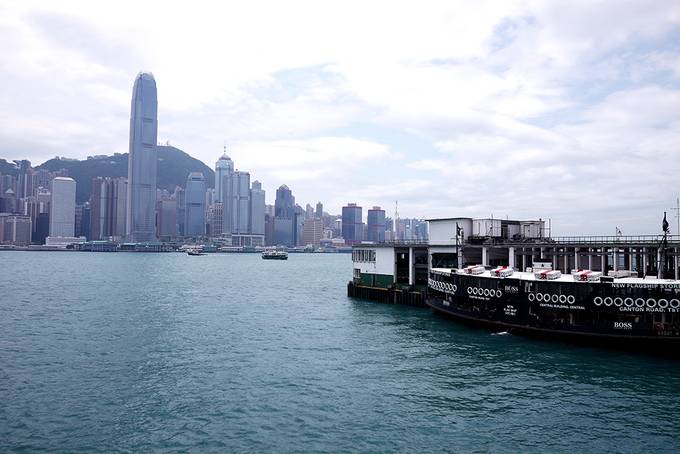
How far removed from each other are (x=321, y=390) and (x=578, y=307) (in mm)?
26702

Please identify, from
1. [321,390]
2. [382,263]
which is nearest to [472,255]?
[382,263]

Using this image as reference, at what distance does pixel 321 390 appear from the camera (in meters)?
34.0

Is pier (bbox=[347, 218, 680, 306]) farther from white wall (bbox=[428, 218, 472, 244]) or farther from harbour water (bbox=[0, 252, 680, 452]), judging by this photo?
harbour water (bbox=[0, 252, 680, 452])

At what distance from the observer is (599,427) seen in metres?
27.6

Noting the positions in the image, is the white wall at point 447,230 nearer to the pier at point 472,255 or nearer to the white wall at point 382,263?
the pier at point 472,255

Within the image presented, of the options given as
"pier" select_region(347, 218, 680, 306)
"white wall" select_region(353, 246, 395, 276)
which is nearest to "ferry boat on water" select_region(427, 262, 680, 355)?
"pier" select_region(347, 218, 680, 306)

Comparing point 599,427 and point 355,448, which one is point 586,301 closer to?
point 599,427

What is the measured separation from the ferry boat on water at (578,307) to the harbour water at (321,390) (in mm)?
2253

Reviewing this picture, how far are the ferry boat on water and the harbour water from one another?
225 cm

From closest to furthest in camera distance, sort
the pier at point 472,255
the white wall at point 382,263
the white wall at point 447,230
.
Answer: the pier at point 472,255
the white wall at point 447,230
the white wall at point 382,263

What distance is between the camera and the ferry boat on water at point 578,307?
4244 centimetres

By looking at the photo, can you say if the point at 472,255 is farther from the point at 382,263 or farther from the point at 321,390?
the point at 321,390

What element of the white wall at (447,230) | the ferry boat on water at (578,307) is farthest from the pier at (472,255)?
the ferry boat on water at (578,307)

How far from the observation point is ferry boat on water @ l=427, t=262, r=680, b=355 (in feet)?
139
